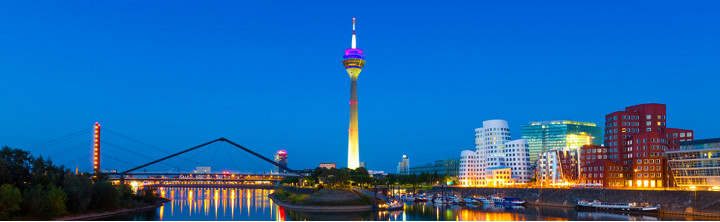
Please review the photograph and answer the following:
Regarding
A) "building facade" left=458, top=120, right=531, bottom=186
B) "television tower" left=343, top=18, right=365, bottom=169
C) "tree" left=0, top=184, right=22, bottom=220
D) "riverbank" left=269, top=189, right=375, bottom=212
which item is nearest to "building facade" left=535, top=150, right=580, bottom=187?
"building facade" left=458, top=120, right=531, bottom=186

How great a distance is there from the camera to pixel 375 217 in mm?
75000

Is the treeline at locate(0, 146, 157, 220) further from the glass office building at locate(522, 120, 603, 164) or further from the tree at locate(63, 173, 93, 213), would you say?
the glass office building at locate(522, 120, 603, 164)

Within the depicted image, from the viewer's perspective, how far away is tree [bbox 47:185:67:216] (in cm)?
6341

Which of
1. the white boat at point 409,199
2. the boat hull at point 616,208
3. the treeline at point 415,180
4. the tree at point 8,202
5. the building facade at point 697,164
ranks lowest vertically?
the white boat at point 409,199

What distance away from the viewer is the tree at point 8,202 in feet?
186

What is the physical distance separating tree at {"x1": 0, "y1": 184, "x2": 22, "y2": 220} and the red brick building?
8471 cm

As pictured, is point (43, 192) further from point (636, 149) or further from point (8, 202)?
point (636, 149)

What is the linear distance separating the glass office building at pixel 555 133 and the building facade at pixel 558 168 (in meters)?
Result: 53.4

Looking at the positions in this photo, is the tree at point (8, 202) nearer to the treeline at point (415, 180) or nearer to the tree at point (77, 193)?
the tree at point (77, 193)

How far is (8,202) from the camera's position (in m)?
57.3

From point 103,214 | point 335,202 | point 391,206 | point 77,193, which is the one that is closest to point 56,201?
point 77,193

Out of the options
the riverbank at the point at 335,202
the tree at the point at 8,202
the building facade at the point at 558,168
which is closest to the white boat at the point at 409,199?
the riverbank at the point at 335,202

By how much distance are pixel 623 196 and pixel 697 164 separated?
14.4 meters

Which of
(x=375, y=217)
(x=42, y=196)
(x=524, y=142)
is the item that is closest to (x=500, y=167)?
(x=524, y=142)
